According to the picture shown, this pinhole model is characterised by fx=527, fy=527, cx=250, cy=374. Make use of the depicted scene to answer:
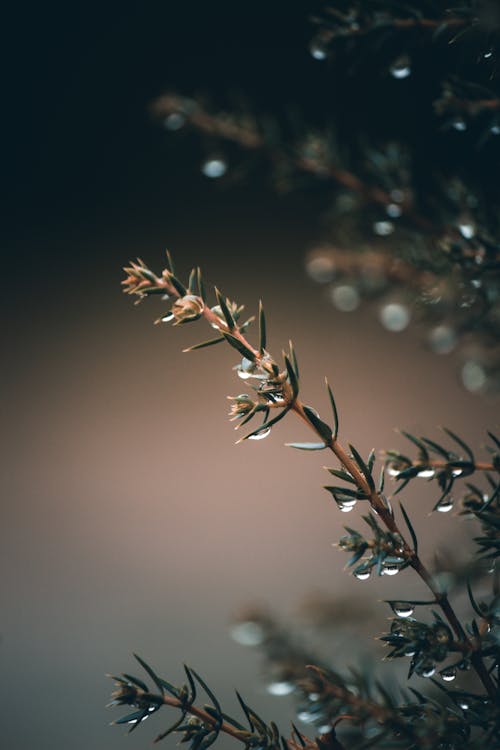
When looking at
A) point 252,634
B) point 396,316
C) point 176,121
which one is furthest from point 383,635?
point 176,121

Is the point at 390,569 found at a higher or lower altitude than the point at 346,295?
lower

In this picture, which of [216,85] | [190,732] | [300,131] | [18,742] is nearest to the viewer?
[190,732]

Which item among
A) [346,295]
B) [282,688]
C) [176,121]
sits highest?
[176,121]

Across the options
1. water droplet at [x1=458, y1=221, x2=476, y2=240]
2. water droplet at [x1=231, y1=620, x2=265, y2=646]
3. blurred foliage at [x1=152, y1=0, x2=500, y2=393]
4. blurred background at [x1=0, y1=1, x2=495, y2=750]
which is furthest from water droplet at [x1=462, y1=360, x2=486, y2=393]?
blurred background at [x1=0, y1=1, x2=495, y2=750]

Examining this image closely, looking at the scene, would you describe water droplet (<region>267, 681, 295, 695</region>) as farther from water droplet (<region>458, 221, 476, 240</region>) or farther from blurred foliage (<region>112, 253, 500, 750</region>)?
water droplet (<region>458, 221, 476, 240</region>)

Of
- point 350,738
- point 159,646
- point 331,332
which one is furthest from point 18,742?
point 331,332

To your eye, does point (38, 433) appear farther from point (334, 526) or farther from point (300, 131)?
point (300, 131)

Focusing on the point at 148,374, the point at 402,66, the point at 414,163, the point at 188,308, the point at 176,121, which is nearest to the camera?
the point at 188,308

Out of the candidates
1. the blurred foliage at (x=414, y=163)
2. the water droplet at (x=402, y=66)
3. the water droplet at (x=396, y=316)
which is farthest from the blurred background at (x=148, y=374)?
the water droplet at (x=402, y=66)

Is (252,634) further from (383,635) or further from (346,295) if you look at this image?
(346,295)
